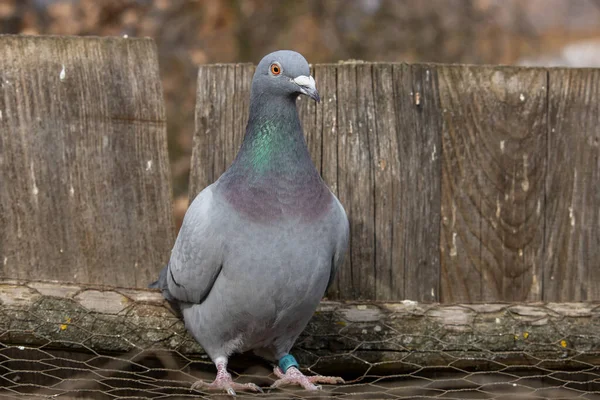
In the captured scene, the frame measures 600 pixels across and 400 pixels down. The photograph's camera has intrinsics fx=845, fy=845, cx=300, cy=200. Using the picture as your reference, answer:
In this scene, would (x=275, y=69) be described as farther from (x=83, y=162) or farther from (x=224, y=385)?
(x=224, y=385)

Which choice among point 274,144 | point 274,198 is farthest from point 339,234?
point 274,144

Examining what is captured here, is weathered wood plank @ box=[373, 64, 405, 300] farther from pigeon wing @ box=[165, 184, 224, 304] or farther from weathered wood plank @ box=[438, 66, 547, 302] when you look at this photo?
pigeon wing @ box=[165, 184, 224, 304]

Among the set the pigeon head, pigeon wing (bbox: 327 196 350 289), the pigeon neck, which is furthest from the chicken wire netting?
the pigeon head

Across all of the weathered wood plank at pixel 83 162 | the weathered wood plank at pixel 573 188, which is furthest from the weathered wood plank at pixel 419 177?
the weathered wood plank at pixel 83 162

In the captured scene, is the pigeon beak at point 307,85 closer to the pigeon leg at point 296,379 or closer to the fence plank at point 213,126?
the fence plank at point 213,126

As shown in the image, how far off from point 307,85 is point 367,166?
781mm

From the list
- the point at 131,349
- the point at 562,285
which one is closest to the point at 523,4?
the point at 562,285

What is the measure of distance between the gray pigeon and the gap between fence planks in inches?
19.0

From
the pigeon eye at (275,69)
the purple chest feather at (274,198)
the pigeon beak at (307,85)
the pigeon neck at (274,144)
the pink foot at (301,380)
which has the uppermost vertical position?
the pigeon eye at (275,69)

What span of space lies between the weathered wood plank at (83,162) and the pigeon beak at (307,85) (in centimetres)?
87

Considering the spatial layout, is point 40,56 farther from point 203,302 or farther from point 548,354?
point 548,354

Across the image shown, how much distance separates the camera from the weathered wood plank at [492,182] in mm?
3895

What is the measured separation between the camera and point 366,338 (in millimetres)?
3711

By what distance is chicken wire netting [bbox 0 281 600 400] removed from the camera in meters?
3.61
